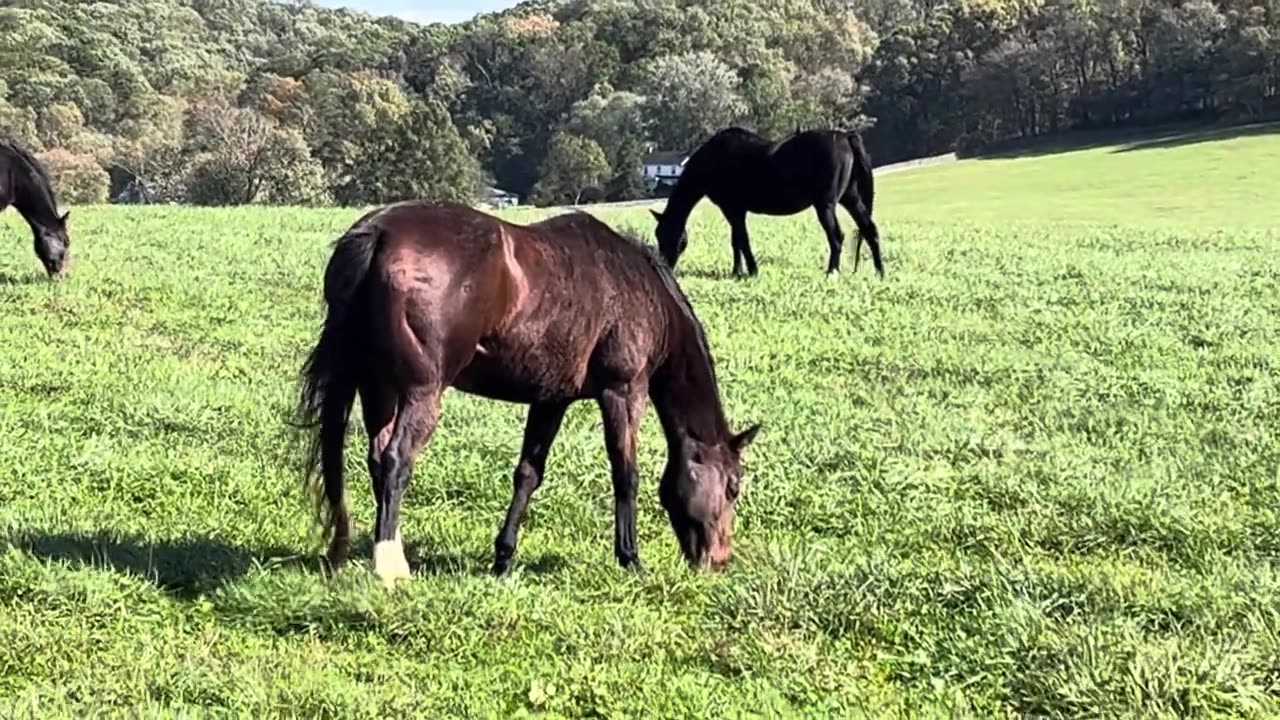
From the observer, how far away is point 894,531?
5.98 metres

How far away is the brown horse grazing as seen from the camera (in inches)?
189

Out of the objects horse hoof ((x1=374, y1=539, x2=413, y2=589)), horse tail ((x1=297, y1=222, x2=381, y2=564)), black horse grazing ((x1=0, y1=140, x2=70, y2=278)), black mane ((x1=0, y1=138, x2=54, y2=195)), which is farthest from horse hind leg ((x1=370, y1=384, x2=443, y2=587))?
black mane ((x1=0, y1=138, x2=54, y2=195))

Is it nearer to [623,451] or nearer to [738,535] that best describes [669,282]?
[623,451]

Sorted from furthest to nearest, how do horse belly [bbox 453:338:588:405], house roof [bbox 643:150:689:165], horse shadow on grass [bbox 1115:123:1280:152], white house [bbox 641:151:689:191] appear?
house roof [bbox 643:150:689:165] < white house [bbox 641:151:689:191] < horse shadow on grass [bbox 1115:123:1280:152] < horse belly [bbox 453:338:588:405]

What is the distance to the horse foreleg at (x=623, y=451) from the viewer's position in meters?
5.44

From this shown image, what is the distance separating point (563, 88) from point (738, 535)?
301 ft

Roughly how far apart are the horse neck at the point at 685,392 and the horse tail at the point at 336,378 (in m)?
1.39

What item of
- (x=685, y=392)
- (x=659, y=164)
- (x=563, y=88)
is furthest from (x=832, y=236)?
(x=563, y=88)

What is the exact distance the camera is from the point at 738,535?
599 centimetres

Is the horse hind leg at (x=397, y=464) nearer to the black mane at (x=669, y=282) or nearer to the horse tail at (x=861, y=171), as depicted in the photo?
the black mane at (x=669, y=282)

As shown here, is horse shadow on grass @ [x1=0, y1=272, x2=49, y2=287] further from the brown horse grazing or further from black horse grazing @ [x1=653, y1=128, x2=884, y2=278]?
the brown horse grazing

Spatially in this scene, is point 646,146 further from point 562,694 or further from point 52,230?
point 562,694

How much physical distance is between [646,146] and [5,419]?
244 feet

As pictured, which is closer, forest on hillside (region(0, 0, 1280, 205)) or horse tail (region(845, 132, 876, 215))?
horse tail (region(845, 132, 876, 215))
